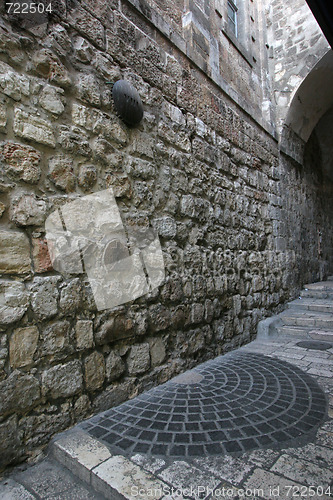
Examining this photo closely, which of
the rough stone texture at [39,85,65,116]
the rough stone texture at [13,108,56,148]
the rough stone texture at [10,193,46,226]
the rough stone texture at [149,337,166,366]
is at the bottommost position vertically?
the rough stone texture at [149,337,166,366]

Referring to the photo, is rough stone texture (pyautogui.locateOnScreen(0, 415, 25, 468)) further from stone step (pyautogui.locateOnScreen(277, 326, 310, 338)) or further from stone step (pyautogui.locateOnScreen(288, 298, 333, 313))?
stone step (pyautogui.locateOnScreen(288, 298, 333, 313))

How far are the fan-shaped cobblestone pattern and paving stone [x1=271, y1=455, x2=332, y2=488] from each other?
17 centimetres

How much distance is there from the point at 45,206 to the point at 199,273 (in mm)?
1800

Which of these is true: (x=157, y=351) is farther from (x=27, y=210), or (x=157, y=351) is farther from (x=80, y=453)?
(x=27, y=210)

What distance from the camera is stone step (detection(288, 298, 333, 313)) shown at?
521 centimetres

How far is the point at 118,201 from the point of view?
243cm

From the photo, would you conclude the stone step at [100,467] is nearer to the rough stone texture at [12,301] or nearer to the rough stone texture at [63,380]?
the rough stone texture at [63,380]

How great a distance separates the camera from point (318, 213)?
25.3ft

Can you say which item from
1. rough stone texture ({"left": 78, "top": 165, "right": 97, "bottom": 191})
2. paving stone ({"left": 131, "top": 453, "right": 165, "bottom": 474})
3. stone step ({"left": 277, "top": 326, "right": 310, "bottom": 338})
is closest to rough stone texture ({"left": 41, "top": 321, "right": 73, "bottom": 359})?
paving stone ({"left": 131, "top": 453, "right": 165, "bottom": 474})

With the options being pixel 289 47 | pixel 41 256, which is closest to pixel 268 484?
pixel 41 256

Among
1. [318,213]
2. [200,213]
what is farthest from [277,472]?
[318,213]

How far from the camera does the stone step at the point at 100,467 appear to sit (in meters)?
1.46

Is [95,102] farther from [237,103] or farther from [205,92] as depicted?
[237,103]

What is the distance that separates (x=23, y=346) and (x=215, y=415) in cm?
132
